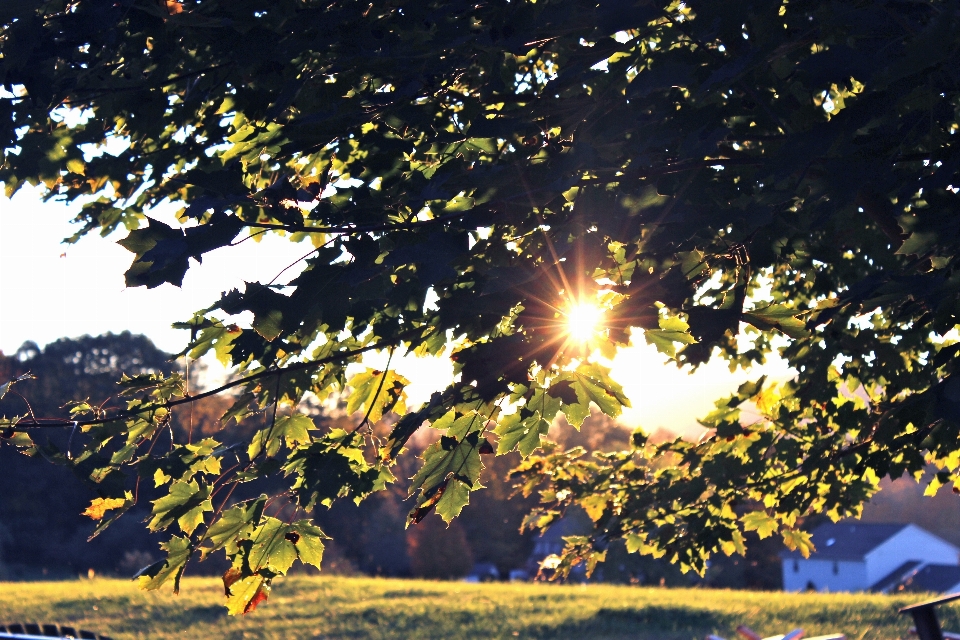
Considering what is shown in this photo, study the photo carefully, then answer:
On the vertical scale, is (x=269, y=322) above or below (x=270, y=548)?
above

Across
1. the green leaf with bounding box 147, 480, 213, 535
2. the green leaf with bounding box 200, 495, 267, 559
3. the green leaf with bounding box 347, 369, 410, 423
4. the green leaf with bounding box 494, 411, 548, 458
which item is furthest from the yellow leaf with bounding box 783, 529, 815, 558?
the green leaf with bounding box 147, 480, 213, 535

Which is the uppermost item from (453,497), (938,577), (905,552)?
(905,552)

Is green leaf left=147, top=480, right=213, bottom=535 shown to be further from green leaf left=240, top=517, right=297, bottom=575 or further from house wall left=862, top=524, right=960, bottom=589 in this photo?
house wall left=862, top=524, right=960, bottom=589

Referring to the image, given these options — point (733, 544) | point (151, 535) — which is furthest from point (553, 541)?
point (733, 544)

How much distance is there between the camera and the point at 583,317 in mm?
3387

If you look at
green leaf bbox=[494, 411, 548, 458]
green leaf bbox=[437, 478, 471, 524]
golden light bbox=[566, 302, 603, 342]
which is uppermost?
golden light bbox=[566, 302, 603, 342]

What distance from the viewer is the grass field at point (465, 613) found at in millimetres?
13469

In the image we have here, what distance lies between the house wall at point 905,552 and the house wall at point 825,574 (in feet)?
2.53

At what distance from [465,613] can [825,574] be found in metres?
68.2

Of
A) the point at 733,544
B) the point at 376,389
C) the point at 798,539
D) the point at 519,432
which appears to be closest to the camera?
the point at 519,432

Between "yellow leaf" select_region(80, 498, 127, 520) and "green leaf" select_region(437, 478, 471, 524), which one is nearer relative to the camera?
"green leaf" select_region(437, 478, 471, 524)

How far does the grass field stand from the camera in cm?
1347

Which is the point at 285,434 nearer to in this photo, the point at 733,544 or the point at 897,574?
the point at 733,544

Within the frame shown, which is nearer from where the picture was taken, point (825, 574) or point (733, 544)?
point (733, 544)
